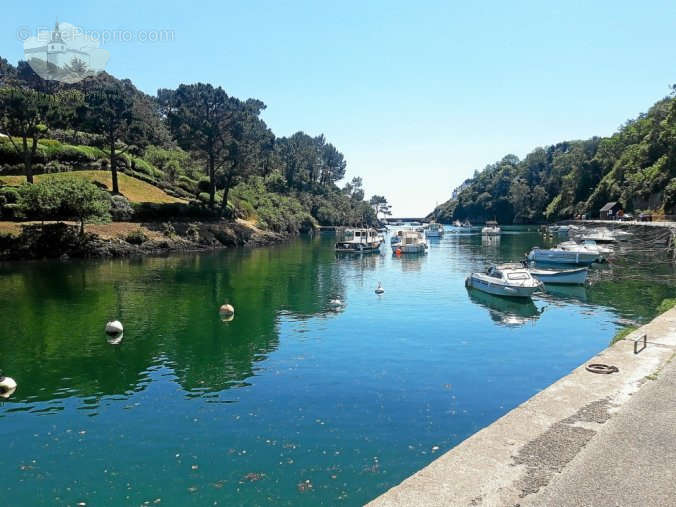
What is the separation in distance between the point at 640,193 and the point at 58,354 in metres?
127

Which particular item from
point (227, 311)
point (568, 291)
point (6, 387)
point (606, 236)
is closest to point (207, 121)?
point (227, 311)

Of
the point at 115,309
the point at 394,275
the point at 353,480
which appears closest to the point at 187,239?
the point at 394,275

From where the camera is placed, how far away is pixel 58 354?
24344 millimetres

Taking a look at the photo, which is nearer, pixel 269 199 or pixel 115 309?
pixel 115 309

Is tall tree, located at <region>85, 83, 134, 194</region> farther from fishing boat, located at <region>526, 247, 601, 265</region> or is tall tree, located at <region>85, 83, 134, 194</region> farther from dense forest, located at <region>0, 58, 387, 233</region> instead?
fishing boat, located at <region>526, 247, 601, 265</region>

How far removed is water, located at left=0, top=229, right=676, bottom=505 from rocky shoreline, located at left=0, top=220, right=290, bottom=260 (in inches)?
732

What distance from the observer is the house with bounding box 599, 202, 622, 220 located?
137 metres

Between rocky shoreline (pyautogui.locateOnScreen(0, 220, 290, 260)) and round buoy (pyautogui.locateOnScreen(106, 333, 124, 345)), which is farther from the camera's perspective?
rocky shoreline (pyautogui.locateOnScreen(0, 220, 290, 260))

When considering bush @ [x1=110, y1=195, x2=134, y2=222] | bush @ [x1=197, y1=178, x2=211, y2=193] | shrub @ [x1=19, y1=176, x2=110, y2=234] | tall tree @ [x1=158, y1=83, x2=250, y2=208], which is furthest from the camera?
bush @ [x1=197, y1=178, x2=211, y2=193]

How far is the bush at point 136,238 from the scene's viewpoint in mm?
71269

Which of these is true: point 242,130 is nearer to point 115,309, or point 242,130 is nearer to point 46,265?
point 46,265

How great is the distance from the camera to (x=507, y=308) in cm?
3728

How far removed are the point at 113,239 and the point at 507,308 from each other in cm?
5344

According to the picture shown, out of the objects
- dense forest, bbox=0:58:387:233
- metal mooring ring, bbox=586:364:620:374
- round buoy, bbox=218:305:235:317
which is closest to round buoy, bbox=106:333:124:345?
round buoy, bbox=218:305:235:317
